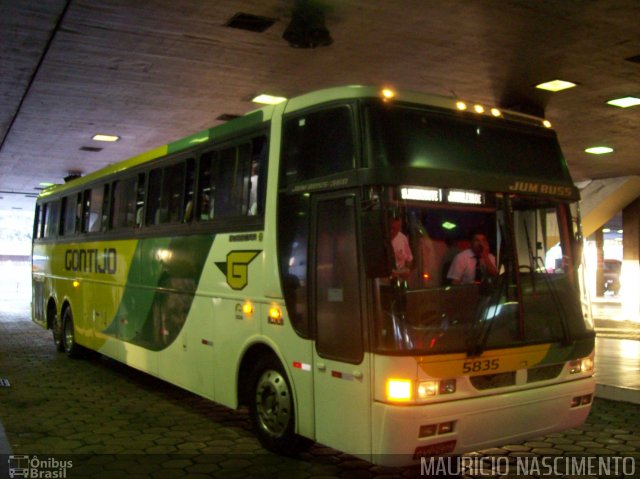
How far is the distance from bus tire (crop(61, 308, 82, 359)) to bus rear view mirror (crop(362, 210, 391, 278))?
9.19m

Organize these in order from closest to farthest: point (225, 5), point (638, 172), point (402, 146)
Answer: point (402, 146)
point (225, 5)
point (638, 172)

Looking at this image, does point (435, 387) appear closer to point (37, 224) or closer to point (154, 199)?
point (154, 199)

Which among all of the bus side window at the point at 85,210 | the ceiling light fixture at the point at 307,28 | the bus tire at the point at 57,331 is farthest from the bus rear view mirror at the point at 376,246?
the bus tire at the point at 57,331

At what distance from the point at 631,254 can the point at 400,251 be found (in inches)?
1008

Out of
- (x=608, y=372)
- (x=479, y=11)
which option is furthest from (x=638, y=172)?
(x=479, y=11)

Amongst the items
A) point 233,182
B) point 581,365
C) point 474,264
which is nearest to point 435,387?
point 474,264

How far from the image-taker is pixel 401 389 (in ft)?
15.8

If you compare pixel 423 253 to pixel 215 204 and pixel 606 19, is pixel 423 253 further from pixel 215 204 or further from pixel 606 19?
pixel 606 19

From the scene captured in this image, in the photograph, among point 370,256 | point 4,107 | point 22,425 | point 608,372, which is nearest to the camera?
point 370,256

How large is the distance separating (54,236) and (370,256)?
11060mm

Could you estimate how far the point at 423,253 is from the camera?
16.7 ft

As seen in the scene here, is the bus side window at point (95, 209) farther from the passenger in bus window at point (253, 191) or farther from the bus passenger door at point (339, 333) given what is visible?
the bus passenger door at point (339, 333)

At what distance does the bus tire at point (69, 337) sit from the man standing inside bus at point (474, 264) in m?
9.34

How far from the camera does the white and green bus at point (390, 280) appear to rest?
4938 millimetres
